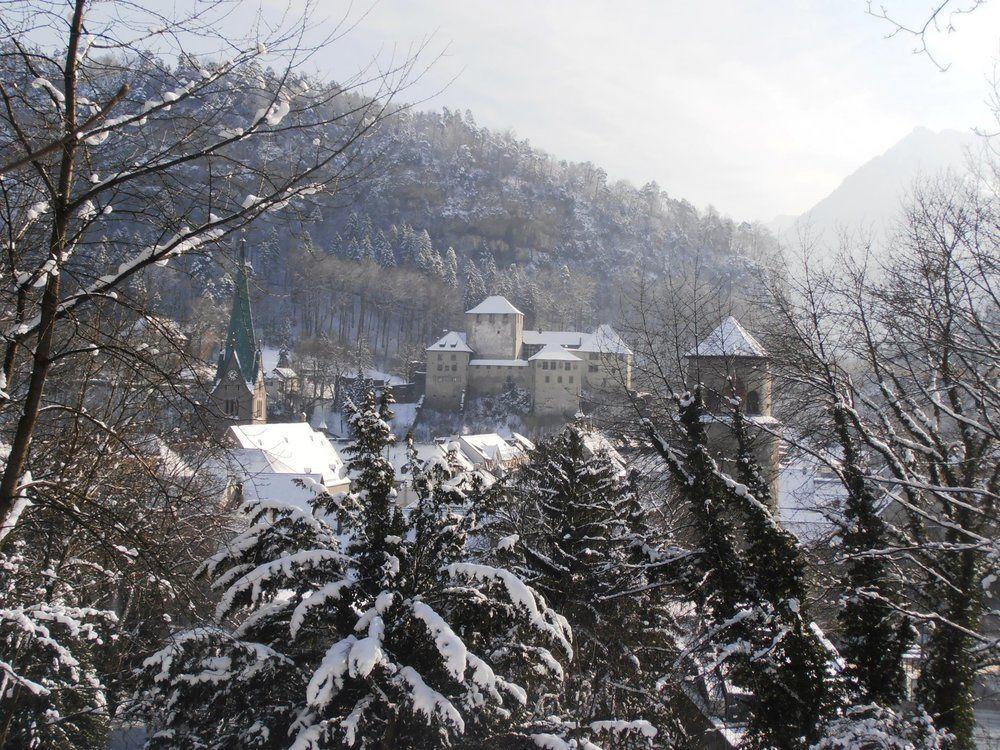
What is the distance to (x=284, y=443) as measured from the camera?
3072 cm

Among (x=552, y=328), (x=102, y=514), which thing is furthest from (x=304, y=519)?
(x=552, y=328)

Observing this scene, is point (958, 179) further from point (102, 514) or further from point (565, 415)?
point (565, 415)

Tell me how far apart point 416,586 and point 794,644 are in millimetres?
4048

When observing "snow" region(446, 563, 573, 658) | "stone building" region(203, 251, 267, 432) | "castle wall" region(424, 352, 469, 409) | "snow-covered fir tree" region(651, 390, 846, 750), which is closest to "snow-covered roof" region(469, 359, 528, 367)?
"castle wall" region(424, 352, 469, 409)

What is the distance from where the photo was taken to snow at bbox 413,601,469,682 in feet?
18.4

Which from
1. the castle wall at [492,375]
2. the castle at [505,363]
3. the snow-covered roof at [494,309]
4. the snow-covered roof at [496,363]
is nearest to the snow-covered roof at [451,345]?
the castle at [505,363]

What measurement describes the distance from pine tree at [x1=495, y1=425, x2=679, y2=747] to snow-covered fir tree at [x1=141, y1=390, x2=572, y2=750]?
4.39 feet

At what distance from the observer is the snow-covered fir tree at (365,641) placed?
238 inches

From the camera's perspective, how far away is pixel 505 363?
64.8 m

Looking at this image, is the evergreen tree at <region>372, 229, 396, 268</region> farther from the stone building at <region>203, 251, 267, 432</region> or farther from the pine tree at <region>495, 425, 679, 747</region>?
the pine tree at <region>495, 425, 679, 747</region>

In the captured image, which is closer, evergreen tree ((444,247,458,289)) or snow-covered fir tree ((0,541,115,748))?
snow-covered fir tree ((0,541,115,748))

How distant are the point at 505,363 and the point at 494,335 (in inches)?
156

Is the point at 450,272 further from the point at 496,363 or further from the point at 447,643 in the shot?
the point at 447,643

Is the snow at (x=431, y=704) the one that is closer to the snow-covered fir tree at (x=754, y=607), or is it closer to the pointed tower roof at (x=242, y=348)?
the snow-covered fir tree at (x=754, y=607)
